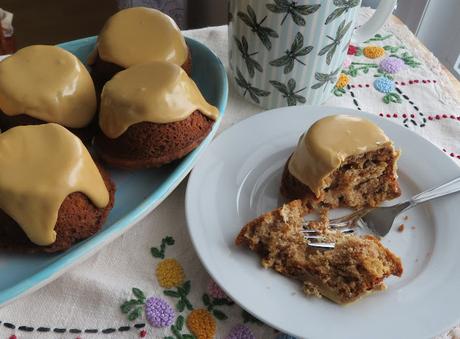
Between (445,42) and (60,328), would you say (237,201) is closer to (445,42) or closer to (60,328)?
(60,328)

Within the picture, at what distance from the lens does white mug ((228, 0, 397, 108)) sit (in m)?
0.71

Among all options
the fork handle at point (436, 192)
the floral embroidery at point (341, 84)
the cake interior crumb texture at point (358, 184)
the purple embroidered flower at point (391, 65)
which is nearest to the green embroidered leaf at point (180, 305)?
the cake interior crumb texture at point (358, 184)

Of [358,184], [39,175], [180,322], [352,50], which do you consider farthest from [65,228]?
[352,50]

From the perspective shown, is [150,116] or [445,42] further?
[445,42]

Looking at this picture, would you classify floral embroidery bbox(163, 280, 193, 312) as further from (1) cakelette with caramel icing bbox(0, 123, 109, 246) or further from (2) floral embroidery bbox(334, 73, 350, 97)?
→ (2) floral embroidery bbox(334, 73, 350, 97)

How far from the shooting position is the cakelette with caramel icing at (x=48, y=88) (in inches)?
25.3

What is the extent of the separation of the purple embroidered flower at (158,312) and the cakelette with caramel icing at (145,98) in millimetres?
222

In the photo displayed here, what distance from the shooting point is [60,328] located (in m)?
0.58

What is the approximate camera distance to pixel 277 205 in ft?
2.27

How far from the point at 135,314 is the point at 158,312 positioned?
0.03m

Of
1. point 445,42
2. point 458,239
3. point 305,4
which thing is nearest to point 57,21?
point 445,42

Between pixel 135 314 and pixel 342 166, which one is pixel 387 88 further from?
pixel 135 314

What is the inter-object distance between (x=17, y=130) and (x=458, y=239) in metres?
0.57

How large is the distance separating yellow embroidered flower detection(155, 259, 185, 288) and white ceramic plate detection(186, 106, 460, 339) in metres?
0.06
